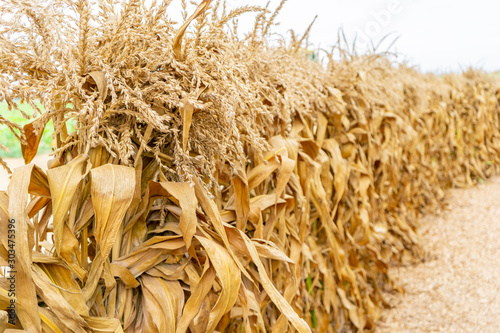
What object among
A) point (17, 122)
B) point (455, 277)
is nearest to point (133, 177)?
point (455, 277)

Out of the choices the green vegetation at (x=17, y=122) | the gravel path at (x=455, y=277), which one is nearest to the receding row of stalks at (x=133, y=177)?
the green vegetation at (x=17, y=122)

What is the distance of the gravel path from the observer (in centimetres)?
243

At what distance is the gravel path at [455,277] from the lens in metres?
2.43

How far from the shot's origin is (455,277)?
2.98 m

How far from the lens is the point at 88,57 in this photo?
2.66 feet

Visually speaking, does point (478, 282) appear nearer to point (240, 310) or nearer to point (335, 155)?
point (335, 155)

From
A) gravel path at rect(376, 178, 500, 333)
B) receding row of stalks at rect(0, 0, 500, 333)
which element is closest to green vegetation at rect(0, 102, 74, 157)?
receding row of stalks at rect(0, 0, 500, 333)

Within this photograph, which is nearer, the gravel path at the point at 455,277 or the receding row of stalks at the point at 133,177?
the receding row of stalks at the point at 133,177

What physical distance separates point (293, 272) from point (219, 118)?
611 mm

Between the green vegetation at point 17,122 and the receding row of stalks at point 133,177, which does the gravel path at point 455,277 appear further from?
the green vegetation at point 17,122

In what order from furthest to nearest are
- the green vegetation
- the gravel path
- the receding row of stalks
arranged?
the gravel path, the green vegetation, the receding row of stalks

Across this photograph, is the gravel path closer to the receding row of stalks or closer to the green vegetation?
the receding row of stalks

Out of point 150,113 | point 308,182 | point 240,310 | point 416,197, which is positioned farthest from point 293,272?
point 416,197

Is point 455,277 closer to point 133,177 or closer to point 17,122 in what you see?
point 133,177
